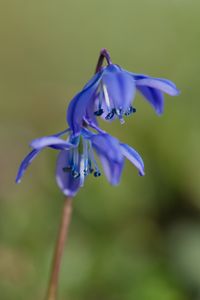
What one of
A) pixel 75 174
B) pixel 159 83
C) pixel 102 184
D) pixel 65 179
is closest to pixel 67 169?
pixel 75 174

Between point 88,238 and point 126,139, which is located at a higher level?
point 126,139

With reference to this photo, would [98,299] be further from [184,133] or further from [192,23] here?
[192,23]

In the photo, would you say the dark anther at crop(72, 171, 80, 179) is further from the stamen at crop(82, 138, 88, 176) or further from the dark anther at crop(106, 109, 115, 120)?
the dark anther at crop(106, 109, 115, 120)

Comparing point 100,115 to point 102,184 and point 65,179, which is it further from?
point 102,184

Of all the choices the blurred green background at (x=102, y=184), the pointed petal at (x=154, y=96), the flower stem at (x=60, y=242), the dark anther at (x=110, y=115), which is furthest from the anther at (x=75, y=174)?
the blurred green background at (x=102, y=184)

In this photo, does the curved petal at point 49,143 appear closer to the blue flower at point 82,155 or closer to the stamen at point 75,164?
the blue flower at point 82,155

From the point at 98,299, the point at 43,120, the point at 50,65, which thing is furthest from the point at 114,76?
the point at 50,65

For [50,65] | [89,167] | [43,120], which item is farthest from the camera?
[50,65]

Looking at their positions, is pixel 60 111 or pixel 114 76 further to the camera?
pixel 60 111
